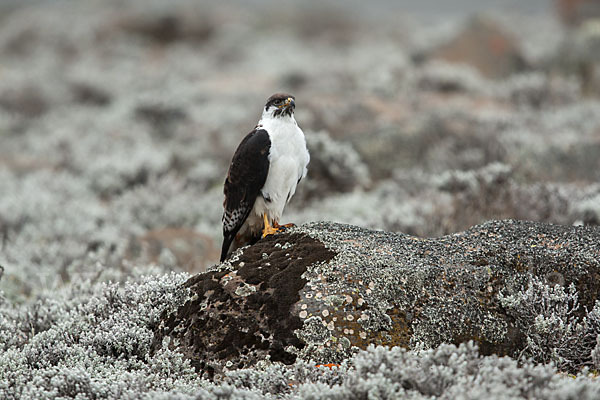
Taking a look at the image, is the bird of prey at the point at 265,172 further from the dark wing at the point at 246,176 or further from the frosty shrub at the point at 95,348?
the frosty shrub at the point at 95,348

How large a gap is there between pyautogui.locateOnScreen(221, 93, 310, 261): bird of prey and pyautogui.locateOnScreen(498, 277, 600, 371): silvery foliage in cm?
182

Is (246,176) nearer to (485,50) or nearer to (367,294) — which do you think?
(367,294)

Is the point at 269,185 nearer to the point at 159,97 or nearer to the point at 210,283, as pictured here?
the point at 210,283

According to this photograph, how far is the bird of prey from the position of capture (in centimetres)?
457

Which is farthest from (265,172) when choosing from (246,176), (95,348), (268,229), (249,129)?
(249,129)

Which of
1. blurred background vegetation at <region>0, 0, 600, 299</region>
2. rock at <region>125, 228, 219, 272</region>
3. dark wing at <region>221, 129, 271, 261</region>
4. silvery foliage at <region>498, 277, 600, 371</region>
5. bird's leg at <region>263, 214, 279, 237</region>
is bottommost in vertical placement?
silvery foliage at <region>498, 277, 600, 371</region>

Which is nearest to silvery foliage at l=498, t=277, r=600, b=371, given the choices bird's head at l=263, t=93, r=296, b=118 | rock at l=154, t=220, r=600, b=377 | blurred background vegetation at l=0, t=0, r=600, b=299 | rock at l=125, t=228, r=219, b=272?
rock at l=154, t=220, r=600, b=377

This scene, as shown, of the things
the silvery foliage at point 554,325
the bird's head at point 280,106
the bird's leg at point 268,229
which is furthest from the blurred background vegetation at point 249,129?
the silvery foliage at point 554,325

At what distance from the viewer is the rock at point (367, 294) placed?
3.44 meters

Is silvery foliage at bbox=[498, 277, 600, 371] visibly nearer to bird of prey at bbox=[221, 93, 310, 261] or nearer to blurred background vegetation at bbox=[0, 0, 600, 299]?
bird of prey at bbox=[221, 93, 310, 261]

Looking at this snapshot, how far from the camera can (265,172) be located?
4.57 m

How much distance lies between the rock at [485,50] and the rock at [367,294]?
13.1 m

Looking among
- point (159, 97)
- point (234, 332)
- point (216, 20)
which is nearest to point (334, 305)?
point (234, 332)

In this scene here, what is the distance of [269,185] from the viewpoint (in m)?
4.63
